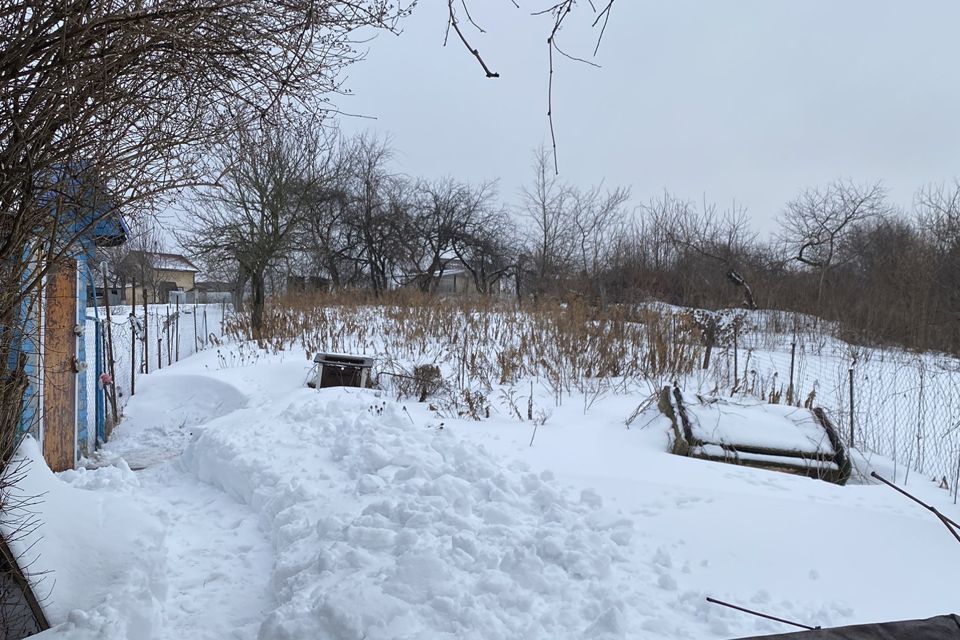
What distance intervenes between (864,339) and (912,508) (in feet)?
39.0

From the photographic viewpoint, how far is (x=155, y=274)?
121ft

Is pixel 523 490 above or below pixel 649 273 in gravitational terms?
below

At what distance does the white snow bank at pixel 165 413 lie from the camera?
622 centimetres

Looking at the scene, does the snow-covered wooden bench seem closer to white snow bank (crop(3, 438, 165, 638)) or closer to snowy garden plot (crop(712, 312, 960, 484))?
snowy garden plot (crop(712, 312, 960, 484))

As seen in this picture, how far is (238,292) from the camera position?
1902cm

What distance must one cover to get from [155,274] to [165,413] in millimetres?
33987

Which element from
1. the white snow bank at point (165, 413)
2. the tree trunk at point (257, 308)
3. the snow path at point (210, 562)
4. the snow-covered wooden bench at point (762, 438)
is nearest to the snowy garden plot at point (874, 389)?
the snow-covered wooden bench at point (762, 438)

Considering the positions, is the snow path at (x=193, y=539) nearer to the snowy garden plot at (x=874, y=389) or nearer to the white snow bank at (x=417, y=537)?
the white snow bank at (x=417, y=537)

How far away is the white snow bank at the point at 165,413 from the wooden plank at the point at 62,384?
749 millimetres

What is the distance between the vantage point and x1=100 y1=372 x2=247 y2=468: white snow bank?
6.22 m

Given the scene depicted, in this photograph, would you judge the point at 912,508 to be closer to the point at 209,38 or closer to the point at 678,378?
the point at 678,378

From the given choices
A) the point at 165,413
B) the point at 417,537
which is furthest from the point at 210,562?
the point at 165,413

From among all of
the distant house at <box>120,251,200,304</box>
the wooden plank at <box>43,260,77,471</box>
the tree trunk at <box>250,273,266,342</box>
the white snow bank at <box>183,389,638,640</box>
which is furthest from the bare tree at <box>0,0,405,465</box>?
the distant house at <box>120,251,200,304</box>

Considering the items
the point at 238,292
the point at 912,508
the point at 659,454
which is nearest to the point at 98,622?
the point at 659,454
